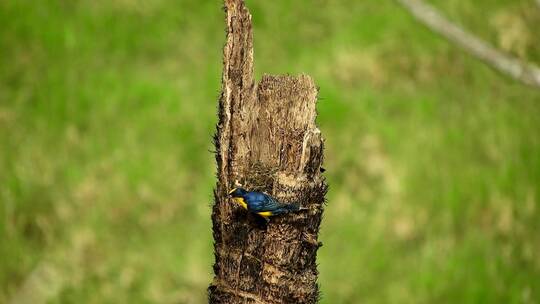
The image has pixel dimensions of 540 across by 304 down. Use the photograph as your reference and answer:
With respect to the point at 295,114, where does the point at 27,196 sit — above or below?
above

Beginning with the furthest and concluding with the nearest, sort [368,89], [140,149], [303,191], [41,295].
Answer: [368,89], [140,149], [41,295], [303,191]

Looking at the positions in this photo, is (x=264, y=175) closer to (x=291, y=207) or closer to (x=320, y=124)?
(x=291, y=207)

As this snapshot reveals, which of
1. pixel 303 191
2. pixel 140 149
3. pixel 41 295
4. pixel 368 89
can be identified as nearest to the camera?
pixel 303 191

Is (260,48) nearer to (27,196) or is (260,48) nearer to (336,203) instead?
(336,203)

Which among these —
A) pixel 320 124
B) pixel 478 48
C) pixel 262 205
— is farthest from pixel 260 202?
pixel 320 124

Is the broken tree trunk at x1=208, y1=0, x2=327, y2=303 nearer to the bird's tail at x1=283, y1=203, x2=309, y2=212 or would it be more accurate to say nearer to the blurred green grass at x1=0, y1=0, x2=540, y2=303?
the bird's tail at x1=283, y1=203, x2=309, y2=212

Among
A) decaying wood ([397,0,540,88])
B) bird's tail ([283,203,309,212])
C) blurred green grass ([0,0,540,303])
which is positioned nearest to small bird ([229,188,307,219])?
bird's tail ([283,203,309,212])

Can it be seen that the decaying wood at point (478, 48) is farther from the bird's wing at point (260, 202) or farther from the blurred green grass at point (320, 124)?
the bird's wing at point (260, 202)

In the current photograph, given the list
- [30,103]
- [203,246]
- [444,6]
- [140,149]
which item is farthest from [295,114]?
[444,6]
